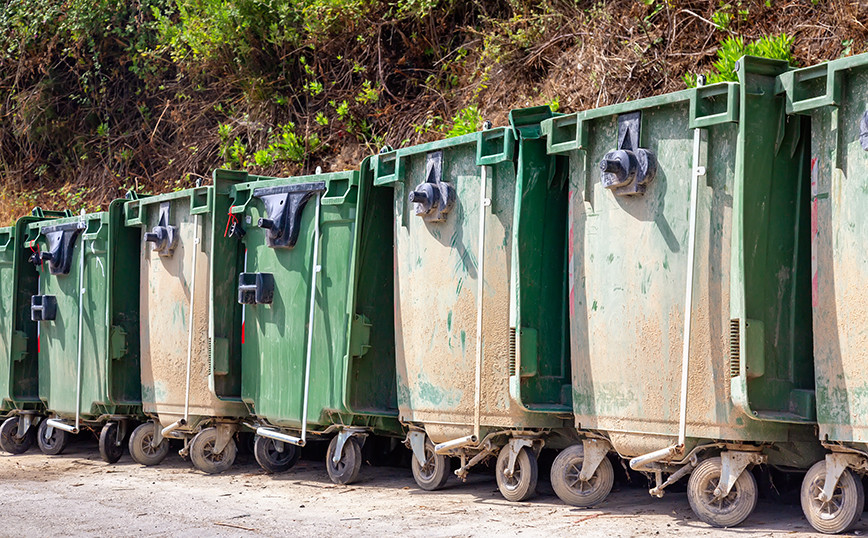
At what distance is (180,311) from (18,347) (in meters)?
2.81

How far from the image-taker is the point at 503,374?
248 inches

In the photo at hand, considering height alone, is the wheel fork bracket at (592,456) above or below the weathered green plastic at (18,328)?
below

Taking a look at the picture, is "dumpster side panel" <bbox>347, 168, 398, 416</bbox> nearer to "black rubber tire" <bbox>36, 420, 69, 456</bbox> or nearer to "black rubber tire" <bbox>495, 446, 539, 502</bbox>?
"black rubber tire" <bbox>495, 446, 539, 502</bbox>

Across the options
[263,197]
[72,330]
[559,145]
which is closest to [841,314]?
[559,145]

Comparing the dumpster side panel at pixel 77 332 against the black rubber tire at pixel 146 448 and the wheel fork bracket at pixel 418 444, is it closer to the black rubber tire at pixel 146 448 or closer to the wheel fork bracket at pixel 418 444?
the black rubber tire at pixel 146 448

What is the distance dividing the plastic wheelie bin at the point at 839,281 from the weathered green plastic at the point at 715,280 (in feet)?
0.64

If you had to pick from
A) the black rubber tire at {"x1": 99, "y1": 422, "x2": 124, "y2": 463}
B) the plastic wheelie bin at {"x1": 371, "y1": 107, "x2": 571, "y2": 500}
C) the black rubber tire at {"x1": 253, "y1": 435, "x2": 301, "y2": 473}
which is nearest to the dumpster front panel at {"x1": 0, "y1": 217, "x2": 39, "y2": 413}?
the black rubber tire at {"x1": 99, "y1": 422, "x2": 124, "y2": 463}

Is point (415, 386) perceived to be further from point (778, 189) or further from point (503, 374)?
point (778, 189)

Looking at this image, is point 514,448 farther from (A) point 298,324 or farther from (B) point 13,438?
(B) point 13,438

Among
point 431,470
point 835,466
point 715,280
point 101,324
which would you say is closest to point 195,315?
point 101,324

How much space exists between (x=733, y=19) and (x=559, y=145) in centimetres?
344

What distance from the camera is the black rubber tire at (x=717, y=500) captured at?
204 inches

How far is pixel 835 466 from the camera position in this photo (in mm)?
4840

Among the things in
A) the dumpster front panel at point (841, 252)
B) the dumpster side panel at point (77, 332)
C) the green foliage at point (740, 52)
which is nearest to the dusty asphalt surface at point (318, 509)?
the dumpster front panel at point (841, 252)
